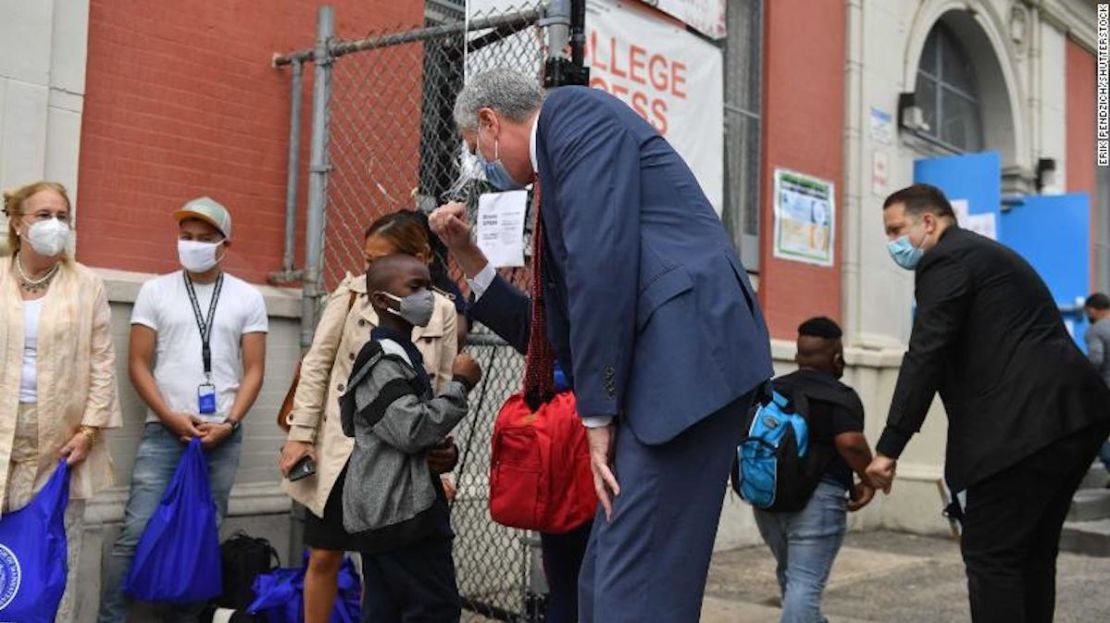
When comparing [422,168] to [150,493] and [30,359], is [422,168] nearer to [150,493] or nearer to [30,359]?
[150,493]

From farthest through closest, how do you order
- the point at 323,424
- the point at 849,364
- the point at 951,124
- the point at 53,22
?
the point at 951,124 < the point at 849,364 < the point at 53,22 < the point at 323,424

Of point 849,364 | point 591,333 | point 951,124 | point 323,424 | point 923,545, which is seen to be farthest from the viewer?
point 951,124

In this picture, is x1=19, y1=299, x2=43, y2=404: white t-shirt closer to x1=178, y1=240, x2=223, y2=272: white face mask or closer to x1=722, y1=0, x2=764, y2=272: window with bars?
x1=178, y1=240, x2=223, y2=272: white face mask

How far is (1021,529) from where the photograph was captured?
4.13m

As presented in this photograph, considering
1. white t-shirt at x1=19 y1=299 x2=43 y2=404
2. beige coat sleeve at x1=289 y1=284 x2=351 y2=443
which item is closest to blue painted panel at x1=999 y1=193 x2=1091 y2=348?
beige coat sleeve at x1=289 y1=284 x2=351 y2=443

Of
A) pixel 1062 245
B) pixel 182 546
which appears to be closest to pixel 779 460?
pixel 182 546

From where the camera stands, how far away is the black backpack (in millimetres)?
5312

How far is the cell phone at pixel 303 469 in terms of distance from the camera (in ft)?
15.1

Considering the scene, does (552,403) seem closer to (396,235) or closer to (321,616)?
(396,235)

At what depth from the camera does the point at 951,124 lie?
12.9 metres

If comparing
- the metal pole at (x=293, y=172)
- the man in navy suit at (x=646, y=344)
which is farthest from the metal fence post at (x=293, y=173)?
the man in navy suit at (x=646, y=344)

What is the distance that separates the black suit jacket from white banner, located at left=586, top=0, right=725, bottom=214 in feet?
11.4

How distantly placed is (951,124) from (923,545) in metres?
5.36

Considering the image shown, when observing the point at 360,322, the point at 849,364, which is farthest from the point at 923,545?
the point at 360,322
